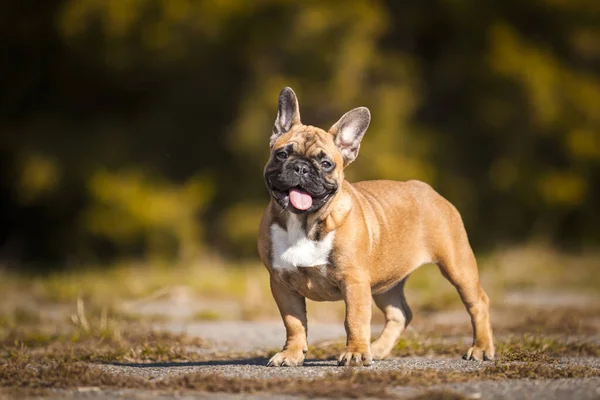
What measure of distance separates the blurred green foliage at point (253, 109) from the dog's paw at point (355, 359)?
8237 mm

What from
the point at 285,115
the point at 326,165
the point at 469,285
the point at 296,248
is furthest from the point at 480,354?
the point at 285,115

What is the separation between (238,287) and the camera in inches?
399

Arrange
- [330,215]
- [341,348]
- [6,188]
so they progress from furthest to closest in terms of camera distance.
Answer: [6,188], [341,348], [330,215]

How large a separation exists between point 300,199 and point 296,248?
0.28 meters

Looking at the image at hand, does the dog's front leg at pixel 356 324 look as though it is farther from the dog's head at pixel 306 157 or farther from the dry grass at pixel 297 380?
the dog's head at pixel 306 157

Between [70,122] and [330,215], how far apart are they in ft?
36.0

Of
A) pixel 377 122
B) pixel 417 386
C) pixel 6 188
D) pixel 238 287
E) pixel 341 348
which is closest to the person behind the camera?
pixel 417 386

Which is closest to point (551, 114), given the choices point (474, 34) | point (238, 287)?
point (474, 34)

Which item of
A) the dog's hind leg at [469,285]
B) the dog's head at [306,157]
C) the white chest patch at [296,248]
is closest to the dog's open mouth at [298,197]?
the dog's head at [306,157]

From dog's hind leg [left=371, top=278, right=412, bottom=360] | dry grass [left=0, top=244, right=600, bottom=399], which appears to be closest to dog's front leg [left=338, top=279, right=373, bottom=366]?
dry grass [left=0, top=244, right=600, bottom=399]

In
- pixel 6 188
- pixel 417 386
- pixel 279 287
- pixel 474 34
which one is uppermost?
pixel 474 34

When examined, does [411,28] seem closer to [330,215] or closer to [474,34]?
[474,34]

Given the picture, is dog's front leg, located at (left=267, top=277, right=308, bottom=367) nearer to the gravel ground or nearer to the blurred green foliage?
the gravel ground

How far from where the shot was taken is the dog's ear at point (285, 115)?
219 inches
